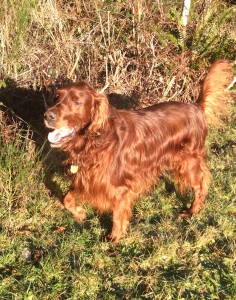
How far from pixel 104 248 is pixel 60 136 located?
1.09 m

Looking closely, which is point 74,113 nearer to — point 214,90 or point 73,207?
point 73,207

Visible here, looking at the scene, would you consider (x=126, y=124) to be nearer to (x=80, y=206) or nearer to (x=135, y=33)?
(x=80, y=206)

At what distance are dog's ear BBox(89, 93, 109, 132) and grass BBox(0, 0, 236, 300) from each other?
654 millimetres

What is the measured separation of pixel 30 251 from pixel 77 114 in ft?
4.16

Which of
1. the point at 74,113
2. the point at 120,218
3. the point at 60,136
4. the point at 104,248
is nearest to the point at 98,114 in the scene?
the point at 74,113

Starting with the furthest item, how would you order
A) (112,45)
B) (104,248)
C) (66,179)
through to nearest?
(112,45)
(66,179)
(104,248)

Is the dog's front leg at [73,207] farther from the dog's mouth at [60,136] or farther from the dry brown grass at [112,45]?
the dry brown grass at [112,45]

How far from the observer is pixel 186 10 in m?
5.33

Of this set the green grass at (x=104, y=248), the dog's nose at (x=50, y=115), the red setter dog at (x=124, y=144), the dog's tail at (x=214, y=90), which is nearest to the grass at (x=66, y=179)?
the green grass at (x=104, y=248)

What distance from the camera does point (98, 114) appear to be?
2.99 m

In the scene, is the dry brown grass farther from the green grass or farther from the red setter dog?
the red setter dog

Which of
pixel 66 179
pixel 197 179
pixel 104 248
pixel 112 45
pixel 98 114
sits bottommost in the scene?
pixel 104 248

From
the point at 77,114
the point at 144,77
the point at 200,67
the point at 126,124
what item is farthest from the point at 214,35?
the point at 77,114

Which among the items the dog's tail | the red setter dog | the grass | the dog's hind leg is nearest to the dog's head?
the red setter dog
